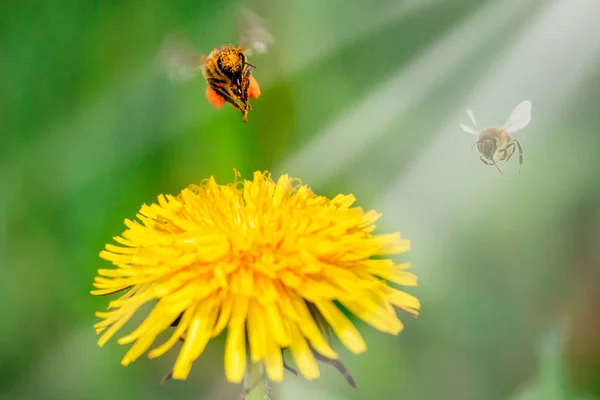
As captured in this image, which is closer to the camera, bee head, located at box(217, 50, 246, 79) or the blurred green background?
bee head, located at box(217, 50, 246, 79)

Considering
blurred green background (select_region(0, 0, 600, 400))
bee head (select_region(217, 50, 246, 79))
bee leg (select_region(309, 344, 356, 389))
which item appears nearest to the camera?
bee leg (select_region(309, 344, 356, 389))

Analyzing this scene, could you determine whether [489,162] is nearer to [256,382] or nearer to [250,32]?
[250,32]

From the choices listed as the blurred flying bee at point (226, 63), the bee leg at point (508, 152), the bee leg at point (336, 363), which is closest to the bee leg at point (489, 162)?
the bee leg at point (508, 152)

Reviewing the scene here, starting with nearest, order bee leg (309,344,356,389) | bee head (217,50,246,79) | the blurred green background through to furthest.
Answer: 1. bee leg (309,344,356,389)
2. bee head (217,50,246,79)
3. the blurred green background

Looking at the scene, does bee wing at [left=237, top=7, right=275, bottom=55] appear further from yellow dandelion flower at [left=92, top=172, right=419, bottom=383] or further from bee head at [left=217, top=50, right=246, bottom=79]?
yellow dandelion flower at [left=92, top=172, right=419, bottom=383]

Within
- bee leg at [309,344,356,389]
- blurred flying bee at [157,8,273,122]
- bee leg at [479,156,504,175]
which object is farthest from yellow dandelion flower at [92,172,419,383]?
bee leg at [479,156,504,175]

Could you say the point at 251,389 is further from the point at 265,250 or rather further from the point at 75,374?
the point at 75,374

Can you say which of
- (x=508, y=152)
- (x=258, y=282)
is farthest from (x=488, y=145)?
(x=258, y=282)
